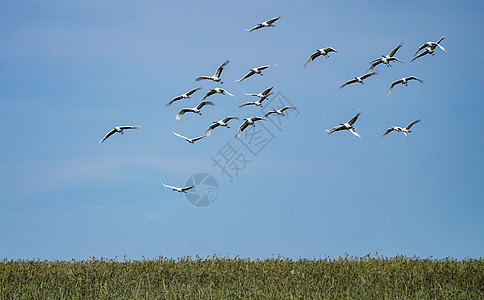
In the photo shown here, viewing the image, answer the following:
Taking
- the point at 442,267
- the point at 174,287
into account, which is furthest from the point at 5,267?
the point at 442,267

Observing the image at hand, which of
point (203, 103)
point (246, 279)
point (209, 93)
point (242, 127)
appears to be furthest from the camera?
point (203, 103)

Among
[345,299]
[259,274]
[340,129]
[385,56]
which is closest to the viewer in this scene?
[345,299]

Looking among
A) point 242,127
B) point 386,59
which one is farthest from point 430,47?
point 242,127

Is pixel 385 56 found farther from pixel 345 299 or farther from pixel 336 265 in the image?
pixel 345 299

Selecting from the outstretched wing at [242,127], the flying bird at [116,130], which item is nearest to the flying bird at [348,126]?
the outstretched wing at [242,127]

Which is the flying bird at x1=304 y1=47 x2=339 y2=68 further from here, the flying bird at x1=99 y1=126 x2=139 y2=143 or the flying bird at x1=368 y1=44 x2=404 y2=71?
the flying bird at x1=99 y1=126 x2=139 y2=143

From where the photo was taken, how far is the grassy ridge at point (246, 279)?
31.6ft

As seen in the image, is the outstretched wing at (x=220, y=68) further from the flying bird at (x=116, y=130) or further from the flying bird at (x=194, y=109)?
the flying bird at (x=116, y=130)

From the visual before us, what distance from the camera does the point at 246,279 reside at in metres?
10.8

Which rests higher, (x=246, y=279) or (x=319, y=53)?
(x=319, y=53)

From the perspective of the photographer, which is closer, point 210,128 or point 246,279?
point 246,279

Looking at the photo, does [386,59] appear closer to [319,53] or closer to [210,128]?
[319,53]

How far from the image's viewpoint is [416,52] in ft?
55.6

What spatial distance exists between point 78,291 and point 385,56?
11470mm
